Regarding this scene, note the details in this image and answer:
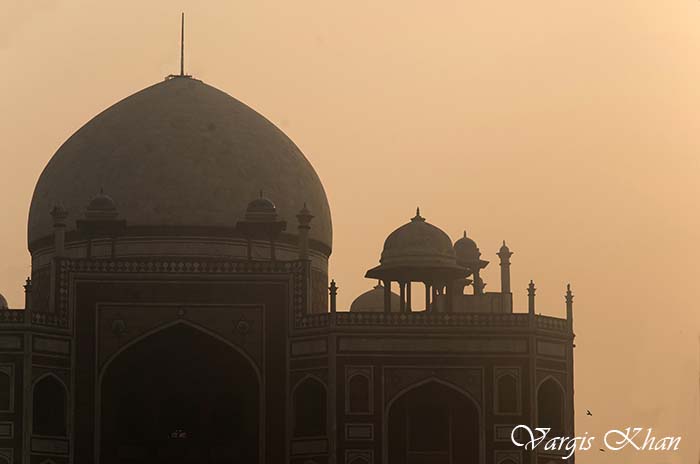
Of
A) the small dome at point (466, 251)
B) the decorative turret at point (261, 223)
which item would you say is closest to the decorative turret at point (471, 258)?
the small dome at point (466, 251)

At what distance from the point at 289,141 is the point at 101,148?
4738 millimetres

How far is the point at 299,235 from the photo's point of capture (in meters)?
52.3

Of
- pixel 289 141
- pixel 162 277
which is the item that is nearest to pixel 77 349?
pixel 162 277

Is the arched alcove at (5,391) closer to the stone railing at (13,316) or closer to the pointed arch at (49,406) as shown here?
the pointed arch at (49,406)

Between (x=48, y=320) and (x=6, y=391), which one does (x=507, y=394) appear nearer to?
(x=48, y=320)

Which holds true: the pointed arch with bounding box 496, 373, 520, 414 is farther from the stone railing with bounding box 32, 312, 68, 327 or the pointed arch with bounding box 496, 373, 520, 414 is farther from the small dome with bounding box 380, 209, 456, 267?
the stone railing with bounding box 32, 312, 68, 327

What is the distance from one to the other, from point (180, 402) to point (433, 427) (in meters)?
5.51

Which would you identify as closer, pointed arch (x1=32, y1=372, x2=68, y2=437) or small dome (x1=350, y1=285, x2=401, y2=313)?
pointed arch (x1=32, y1=372, x2=68, y2=437)

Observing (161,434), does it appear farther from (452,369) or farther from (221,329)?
(452,369)

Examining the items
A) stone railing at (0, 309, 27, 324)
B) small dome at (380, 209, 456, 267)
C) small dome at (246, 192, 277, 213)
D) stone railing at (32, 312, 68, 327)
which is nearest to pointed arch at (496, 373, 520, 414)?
small dome at (380, 209, 456, 267)

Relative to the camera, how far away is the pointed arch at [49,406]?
48963 mm

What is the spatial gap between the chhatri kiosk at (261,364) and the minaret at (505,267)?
3.02 metres

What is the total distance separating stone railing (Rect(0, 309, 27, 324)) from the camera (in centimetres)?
4897

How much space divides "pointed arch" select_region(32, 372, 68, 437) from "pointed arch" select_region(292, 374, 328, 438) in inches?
195
